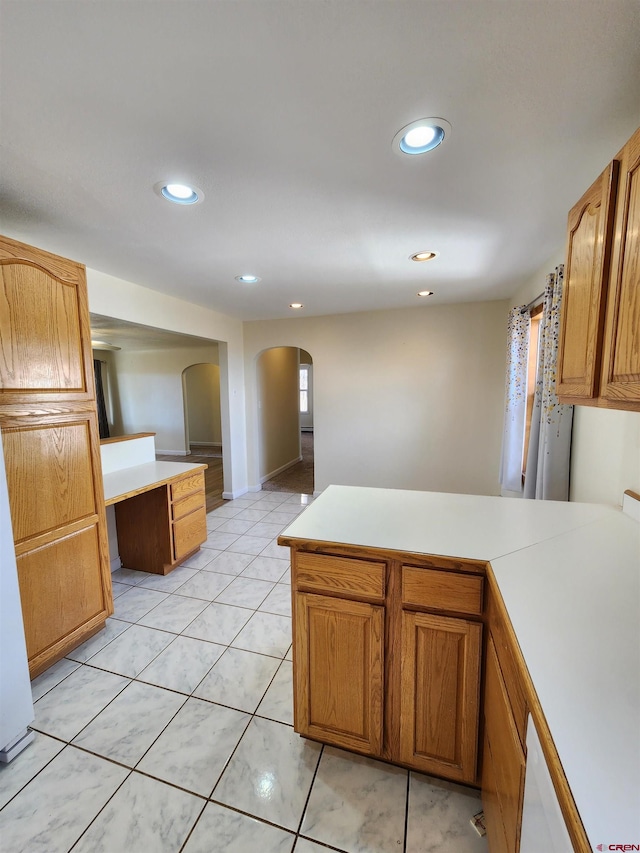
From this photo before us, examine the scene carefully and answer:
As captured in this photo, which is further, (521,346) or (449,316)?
(449,316)

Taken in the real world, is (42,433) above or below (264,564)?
above

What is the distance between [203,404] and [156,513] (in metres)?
6.08

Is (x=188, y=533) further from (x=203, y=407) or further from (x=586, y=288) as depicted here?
(x=203, y=407)

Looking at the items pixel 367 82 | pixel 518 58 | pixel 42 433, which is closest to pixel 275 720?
pixel 42 433

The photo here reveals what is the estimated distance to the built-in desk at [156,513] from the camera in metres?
2.72

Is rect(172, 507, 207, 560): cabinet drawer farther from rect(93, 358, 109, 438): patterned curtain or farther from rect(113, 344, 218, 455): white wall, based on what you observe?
rect(93, 358, 109, 438): patterned curtain

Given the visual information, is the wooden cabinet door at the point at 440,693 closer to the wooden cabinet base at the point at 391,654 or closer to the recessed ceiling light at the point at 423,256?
the wooden cabinet base at the point at 391,654

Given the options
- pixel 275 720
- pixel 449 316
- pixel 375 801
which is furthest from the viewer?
pixel 449 316

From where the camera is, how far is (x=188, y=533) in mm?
2939

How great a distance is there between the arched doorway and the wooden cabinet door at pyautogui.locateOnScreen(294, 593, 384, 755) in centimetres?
367

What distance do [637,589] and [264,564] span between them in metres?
2.52

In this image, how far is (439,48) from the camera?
2.98ft

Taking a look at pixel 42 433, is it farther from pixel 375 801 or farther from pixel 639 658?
pixel 639 658

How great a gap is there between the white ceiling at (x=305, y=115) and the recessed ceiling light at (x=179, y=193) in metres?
0.04
